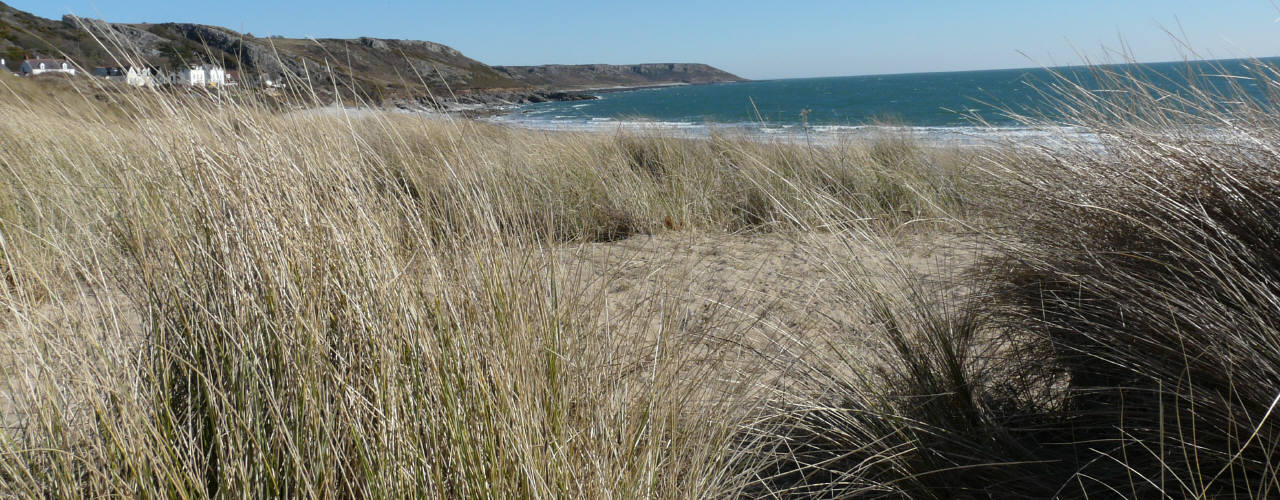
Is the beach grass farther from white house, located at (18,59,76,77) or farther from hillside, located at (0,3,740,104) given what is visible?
white house, located at (18,59,76,77)

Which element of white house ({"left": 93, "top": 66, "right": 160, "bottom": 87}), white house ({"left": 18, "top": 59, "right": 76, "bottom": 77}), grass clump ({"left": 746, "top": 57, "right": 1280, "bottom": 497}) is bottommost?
grass clump ({"left": 746, "top": 57, "right": 1280, "bottom": 497})

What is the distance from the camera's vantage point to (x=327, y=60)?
76.5 inches

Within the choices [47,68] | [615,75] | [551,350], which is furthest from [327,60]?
[615,75]

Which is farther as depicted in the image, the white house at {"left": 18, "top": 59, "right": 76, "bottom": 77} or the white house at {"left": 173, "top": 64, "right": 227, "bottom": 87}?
the white house at {"left": 18, "top": 59, "right": 76, "bottom": 77}

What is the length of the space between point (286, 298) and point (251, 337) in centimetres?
8

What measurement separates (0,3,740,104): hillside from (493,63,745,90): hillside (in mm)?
199

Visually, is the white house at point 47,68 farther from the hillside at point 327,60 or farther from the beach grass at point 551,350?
the beach grass at point 551,350

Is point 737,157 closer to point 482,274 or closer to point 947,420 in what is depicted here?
point 947,420

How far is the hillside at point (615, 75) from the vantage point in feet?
313

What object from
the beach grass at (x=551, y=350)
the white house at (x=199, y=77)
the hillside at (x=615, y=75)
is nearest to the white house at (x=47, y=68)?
the white house at (x=199, y=77)

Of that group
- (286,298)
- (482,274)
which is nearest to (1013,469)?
(482,274)

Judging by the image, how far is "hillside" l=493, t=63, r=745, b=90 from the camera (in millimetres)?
95250

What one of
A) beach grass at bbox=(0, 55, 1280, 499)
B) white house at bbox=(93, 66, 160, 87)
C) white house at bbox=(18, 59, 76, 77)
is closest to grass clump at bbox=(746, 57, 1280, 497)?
beach grass at bbox=(0, 55, 1280, 499)

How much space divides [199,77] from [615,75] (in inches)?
4860
